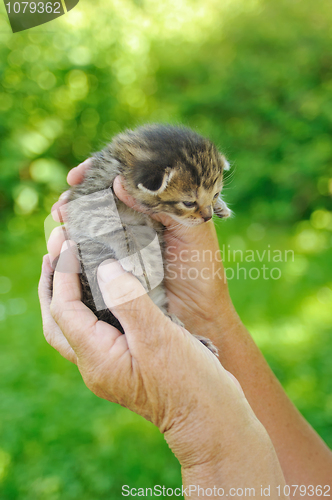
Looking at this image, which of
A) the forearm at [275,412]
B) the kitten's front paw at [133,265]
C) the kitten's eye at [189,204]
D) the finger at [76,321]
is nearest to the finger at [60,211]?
the finger at [76,321]

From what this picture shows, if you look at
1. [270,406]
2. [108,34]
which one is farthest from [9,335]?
[108,34]

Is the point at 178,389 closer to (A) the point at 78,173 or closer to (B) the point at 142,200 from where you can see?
(B) the point at 142,200

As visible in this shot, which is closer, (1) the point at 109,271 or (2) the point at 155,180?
(1) the point at 109,271

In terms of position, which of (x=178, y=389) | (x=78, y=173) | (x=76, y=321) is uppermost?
(x=78, y=173)

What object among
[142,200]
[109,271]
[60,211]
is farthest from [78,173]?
[109,271]

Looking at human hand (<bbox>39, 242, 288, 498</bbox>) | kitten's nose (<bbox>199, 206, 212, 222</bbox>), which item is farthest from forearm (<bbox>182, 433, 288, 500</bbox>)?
kitten's nose (<bbox>199, 206, 212, 222</bbox>)

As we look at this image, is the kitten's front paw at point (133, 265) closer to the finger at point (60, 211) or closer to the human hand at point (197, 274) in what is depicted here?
the human hand at point (197, 274)

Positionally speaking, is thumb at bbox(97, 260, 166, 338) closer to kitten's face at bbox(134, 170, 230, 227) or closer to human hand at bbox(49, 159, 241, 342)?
kitten's face at bbox(134, 170, 230, 227)

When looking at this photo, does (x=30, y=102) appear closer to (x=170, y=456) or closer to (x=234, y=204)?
(x=234, y=204)
